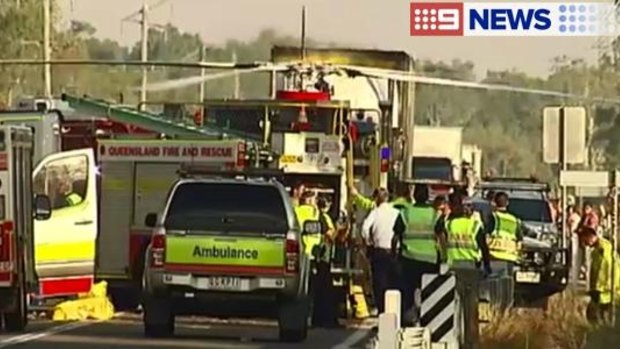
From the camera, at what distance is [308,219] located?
80.9 ft

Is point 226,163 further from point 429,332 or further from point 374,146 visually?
point 429,332

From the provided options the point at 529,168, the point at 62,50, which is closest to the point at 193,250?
the point at 62,50

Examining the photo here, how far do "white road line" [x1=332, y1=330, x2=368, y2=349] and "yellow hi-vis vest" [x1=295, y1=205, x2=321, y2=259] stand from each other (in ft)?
3.63

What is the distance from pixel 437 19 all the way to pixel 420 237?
1060 centimetres

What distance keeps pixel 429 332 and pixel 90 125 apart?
1344cm

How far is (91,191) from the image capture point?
80.7ft

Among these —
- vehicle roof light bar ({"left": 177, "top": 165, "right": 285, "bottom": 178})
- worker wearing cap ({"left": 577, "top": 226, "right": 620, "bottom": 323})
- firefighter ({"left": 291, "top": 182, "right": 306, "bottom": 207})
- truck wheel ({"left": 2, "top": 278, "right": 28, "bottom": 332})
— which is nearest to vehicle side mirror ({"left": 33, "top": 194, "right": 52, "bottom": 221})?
truck wheel ({"left": 2, "top": 278, "right": 28, "bottom": 332})

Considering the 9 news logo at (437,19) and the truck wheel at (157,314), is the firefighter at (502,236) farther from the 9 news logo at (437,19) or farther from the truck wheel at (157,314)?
the truck wheel at (157,314)

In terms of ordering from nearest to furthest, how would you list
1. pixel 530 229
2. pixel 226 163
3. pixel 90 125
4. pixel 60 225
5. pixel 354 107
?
pixel 60 225 < pixel 226 163 < pixel 90 125 < pixel 530 229 < pixel 354 107

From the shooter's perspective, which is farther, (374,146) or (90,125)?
(374,146)

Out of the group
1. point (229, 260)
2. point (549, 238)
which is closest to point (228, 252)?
point (229, 260)

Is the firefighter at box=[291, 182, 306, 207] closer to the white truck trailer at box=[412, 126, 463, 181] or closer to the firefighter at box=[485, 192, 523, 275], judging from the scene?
the firefighter at box=[485, 192, 523, 275]

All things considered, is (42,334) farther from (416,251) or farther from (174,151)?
(174,151)

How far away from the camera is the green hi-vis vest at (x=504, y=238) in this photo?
87.6 ft
